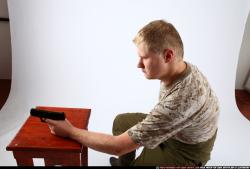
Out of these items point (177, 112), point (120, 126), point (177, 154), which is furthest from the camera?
point (120, 126)

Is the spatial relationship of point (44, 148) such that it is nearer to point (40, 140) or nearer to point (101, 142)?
point (40, 140)

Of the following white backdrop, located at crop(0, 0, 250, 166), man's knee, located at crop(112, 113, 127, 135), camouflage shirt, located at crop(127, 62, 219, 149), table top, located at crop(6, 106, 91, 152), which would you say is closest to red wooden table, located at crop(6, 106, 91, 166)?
table top, located at crop(6, 106, 91, 152)

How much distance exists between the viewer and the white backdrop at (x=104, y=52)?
6.64 feet

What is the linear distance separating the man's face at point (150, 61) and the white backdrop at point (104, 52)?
102 centimetres

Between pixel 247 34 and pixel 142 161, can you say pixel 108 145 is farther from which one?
pixel 247 34

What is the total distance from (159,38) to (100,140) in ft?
1.35

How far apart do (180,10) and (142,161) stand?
1.30 meters

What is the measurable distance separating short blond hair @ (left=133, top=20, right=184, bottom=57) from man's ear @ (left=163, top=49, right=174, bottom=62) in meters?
0.01

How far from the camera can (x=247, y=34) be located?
8.08ft

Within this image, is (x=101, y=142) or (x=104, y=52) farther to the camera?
(x=104, y=52)

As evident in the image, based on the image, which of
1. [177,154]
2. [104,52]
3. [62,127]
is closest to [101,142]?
[62,127]

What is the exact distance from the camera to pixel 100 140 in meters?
0.98

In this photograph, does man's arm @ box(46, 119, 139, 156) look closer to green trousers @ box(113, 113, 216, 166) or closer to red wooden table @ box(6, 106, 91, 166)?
red wooden table @ box(6, 106, 91, 166)

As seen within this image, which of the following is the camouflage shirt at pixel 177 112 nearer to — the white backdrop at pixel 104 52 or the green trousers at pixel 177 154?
the green trousers at pixel 177 154
